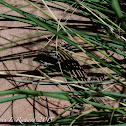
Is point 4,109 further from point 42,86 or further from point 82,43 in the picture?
point 82,43

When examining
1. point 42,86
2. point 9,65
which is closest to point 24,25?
point 9,65

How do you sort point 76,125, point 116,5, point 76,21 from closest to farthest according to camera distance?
point 116,5 < point 76,125 < point 76,21

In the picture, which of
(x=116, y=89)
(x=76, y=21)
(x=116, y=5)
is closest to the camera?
(x=116, y=5)

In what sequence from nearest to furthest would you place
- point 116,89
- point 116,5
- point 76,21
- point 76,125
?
point 116,5
point 76,125
point 116,89
point 76,21

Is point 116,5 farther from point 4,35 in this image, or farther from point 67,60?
point 4,35

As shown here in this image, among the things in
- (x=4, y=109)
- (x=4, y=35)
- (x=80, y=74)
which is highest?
(x=4, y=35)

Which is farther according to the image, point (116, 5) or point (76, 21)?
point (76, 21)

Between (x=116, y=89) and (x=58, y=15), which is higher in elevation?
(x=58, y=15)

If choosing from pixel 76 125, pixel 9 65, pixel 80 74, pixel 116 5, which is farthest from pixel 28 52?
pixel 116 5

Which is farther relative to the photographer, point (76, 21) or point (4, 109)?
point (76, 21)
